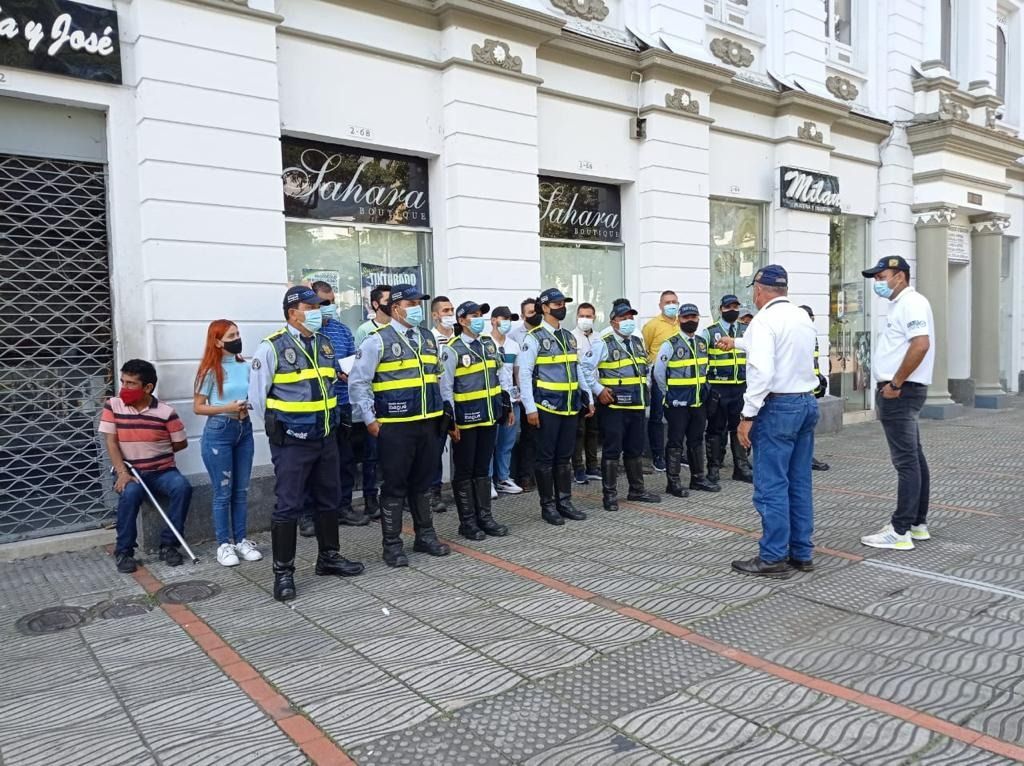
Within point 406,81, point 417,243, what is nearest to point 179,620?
point 417,243

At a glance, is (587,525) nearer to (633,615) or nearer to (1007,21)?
(633,615)

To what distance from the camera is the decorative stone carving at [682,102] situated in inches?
412

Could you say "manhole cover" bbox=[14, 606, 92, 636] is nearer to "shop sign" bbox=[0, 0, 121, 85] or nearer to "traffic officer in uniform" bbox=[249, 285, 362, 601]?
"traffic officer in uniform" bbox=[249, 285, 362, 601]

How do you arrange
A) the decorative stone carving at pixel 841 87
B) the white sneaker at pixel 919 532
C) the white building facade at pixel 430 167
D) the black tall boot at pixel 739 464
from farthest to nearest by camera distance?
the decorative stone carving at pixel 841 87, the black tall boot at pixel 739 464, the white building facade at pixel 430 167, the white sneaker at pixel 919 532

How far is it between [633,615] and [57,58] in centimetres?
620

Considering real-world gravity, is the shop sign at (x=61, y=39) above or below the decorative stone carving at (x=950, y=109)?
below

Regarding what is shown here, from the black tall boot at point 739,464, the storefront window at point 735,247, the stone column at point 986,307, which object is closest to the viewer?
the black tall boot at point 739,464

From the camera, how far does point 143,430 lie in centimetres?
594

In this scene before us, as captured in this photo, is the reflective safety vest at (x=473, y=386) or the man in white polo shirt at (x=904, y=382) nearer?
the man in white polo shirt at (x=904, y=382)

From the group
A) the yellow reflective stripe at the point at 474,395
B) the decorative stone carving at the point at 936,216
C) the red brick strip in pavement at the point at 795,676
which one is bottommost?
the red brick strip in pavement at the point at 795,676

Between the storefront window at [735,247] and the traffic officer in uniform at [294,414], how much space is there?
25.8 ft

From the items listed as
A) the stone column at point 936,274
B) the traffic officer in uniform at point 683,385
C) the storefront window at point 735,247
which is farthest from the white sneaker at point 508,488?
the stone column at point 936,274

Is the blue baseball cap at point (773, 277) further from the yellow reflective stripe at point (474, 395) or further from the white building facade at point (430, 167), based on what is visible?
the white building facade at point (430, 167)

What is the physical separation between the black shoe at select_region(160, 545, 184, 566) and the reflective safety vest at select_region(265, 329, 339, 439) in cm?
169
